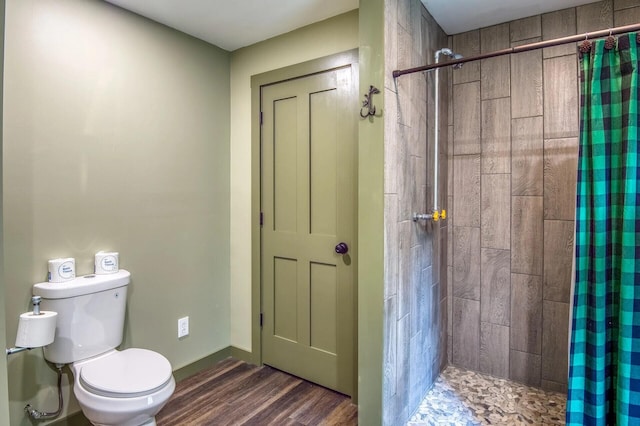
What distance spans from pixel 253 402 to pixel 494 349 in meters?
1.61

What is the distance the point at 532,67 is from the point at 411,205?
121cm

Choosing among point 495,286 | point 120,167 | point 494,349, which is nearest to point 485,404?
point 494,349

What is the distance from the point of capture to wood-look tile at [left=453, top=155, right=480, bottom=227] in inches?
98.8

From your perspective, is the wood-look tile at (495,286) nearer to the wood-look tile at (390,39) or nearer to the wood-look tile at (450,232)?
the wood-look tile at (450,232)

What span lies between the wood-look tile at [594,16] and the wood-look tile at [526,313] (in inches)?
59.0

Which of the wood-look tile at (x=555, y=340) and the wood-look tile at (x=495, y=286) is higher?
the wood-look tile at (x=495, y=286)

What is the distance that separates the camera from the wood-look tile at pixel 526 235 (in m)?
2.31

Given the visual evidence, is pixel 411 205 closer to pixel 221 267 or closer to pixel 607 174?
pixel 607 174

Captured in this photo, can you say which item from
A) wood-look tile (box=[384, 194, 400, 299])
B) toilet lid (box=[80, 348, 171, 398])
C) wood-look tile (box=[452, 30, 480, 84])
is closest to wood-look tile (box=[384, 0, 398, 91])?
wood-look tile (box=[384, 194, 400, 299])

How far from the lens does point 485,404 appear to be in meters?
2.17

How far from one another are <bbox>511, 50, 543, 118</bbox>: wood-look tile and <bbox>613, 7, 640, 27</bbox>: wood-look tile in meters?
0.38

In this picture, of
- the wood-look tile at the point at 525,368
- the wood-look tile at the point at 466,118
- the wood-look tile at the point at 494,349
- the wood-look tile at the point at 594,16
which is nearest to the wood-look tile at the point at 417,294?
the wood-look tile at the point at 494,349

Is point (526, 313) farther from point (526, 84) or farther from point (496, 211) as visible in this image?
point (526, 84)

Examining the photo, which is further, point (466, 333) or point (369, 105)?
point (466, 333)
